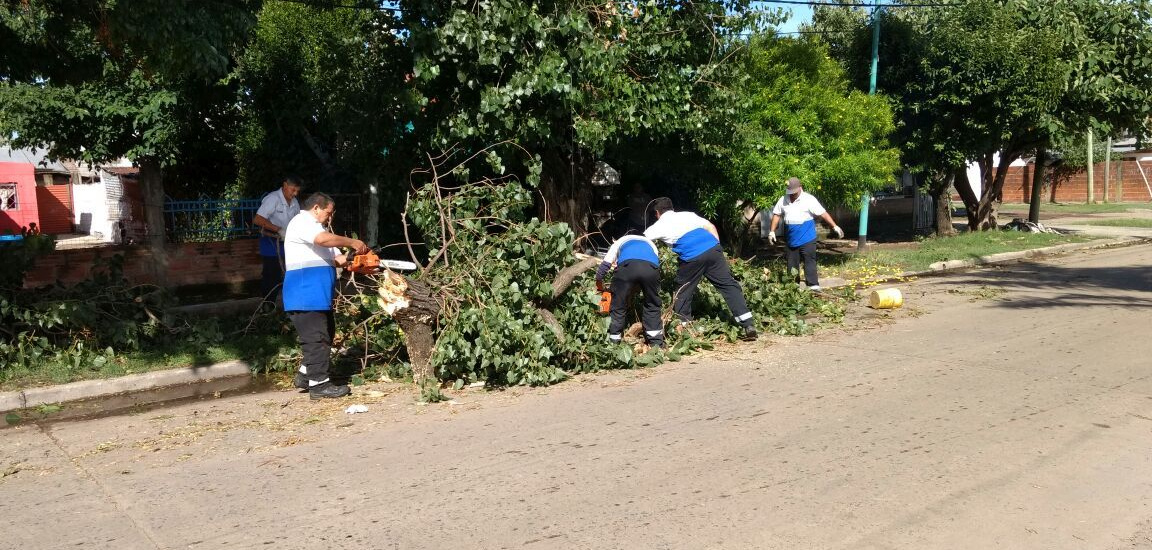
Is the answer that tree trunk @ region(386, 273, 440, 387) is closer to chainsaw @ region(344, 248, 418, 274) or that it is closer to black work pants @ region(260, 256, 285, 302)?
chainsaw @ region(344, 248, 418, 274)

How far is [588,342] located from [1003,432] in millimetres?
3562

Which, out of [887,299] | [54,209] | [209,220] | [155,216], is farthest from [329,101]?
[54,209]

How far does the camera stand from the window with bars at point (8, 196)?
25.5 m

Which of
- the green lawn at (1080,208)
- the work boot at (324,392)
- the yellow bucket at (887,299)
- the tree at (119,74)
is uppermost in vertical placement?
the tree at (119,74)

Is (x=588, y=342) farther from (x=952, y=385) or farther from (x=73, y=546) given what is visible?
(x=73, y=546)

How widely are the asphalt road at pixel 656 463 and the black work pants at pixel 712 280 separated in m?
0.73

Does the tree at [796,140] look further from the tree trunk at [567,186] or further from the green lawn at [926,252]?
the tree trunk at [567,186]

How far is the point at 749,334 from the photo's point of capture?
9133 millimetres

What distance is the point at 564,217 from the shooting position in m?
12.9

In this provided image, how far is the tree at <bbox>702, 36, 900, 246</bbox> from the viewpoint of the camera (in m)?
13.9

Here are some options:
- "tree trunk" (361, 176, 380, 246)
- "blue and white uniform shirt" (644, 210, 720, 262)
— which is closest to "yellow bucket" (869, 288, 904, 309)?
"blue and white uniform shirt" (644, 210, 720, 262)

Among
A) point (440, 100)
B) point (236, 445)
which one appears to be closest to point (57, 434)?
point (236, 445)

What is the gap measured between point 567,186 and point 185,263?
6.07 m

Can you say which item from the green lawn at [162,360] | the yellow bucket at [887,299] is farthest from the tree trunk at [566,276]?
the yellow bucket at [887,299]
